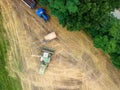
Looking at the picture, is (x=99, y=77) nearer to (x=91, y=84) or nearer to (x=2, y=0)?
(x=91, y=84)

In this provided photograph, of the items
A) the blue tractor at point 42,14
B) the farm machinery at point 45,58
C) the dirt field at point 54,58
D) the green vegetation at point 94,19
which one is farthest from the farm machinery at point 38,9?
the farm machinery at point 45,58

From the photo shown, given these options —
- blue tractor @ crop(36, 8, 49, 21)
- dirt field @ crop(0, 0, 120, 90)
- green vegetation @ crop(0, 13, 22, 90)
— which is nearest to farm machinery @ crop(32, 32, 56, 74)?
dirt field @ crop(0, 0, 120, 90)

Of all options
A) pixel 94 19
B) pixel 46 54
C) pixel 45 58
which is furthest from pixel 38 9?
pixel 94 19

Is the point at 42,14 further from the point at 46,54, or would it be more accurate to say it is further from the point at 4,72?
the point at 4,72

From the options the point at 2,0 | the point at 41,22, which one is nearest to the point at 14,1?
the point at 2,0

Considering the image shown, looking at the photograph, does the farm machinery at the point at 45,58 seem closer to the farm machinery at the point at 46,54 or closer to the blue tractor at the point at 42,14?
the farm machinery at the point at 46,54

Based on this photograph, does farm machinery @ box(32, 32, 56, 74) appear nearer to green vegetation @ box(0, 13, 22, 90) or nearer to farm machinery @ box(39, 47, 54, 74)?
farm machinery @ box(39, 47, 54, 74)
